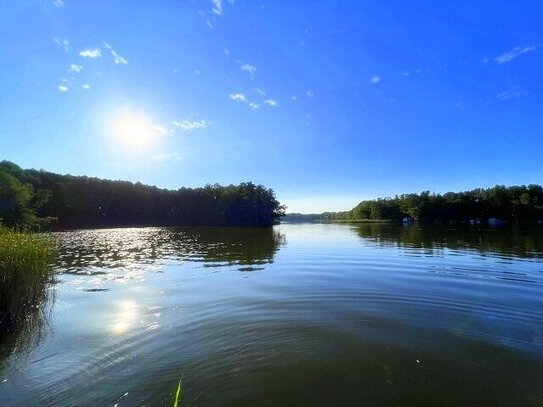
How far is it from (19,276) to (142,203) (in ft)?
499

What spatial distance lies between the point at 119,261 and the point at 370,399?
25144 millimetres

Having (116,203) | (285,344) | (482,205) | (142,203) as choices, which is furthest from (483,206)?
(285,344)

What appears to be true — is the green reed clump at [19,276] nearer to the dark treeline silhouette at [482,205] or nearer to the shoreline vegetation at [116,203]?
the shoreline vegetation at [116,203]

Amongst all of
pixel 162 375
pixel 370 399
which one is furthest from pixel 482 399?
pixel 162 375

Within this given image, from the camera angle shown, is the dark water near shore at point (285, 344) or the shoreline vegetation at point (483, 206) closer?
the dark water near shore at point (285, 344)

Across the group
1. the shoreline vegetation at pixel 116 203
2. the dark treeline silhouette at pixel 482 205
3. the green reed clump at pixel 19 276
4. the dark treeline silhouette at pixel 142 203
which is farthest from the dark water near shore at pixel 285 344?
the dark treeline silhouette at pixel 482 205

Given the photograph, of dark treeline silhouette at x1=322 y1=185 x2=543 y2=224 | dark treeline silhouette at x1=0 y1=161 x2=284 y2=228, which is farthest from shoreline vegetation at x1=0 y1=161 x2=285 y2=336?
dark treeline silhouette at x1=322 y1=185 x2=543 y2=224

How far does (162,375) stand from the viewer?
726 cm

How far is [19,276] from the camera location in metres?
11.1

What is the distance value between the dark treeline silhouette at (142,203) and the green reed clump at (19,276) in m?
103

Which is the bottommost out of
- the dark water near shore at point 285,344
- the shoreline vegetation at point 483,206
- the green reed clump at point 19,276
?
the dark water near shore at point 285,344

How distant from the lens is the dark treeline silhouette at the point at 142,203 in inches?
4946

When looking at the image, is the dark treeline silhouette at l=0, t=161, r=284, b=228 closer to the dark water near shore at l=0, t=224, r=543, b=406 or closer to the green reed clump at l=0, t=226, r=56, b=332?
the green reed clump at l=0, t=226, r=56, b=332

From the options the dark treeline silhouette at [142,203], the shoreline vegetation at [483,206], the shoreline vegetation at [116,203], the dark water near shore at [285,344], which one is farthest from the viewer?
the shoreline vegetation at [483,206]
